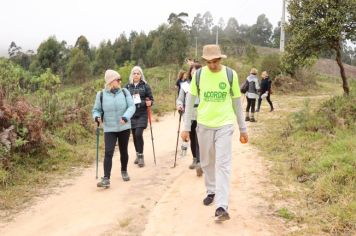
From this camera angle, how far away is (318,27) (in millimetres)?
14109

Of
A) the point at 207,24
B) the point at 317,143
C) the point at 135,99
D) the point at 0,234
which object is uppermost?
the point at 207,24

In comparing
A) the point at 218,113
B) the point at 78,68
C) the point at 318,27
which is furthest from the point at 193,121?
the point at 78,68

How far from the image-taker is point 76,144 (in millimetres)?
10820

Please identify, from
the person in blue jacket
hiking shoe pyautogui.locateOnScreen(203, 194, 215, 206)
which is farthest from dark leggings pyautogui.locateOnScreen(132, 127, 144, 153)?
hiking shoe pyautogui.locateOnScreen(203, 194, 215, 206)

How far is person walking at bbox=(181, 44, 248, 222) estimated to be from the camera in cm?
540

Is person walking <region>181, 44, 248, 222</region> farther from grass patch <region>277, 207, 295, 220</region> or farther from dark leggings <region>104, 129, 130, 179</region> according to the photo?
dark leggings <region>104, 129, 130, 179</region>

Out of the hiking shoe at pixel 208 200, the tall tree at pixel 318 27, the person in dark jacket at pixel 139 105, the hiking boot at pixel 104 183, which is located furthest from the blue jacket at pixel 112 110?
the tall tree at pixel 318 27

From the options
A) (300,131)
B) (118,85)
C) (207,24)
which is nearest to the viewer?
(118,85)

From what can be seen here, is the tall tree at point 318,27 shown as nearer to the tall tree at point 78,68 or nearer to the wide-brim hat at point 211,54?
the wide-brim hat at point 211,54

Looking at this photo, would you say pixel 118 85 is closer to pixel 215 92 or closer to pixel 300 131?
pixel 215 92

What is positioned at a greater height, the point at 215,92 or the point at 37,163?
the point at 215,92

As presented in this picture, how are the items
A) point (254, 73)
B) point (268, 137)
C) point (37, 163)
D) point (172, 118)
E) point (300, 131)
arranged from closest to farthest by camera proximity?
point (37, 163)
point (300, 131)
point (268, 137)
point (254, 73)
point (172, 118)

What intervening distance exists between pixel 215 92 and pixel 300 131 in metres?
5.47

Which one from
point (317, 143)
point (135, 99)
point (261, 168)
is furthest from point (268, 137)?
point (135, 99)
